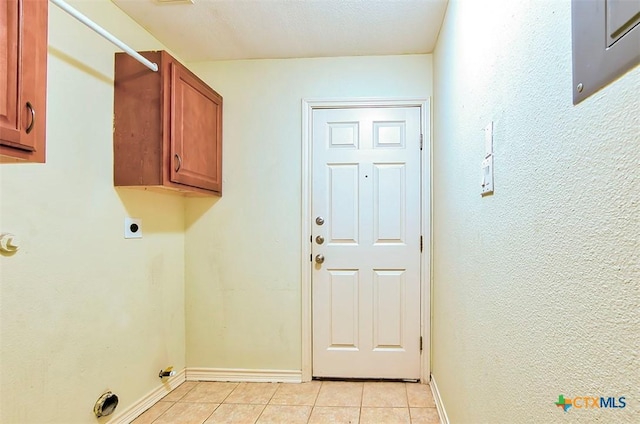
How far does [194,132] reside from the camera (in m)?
2.25

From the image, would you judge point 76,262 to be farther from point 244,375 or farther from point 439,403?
point 439,403

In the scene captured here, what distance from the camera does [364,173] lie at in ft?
8.45

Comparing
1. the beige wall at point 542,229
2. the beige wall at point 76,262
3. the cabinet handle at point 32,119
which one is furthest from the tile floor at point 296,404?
the cabinet handle at point 32,119

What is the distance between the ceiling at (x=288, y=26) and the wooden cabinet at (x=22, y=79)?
929mm

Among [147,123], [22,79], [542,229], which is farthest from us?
[147,123]

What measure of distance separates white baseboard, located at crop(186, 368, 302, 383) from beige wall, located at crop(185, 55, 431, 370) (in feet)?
0.13

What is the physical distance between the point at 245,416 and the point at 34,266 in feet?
4.53

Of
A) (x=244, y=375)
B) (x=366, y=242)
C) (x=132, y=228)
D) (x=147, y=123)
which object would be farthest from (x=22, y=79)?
(x=244, y=375)

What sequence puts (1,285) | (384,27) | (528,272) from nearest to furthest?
(528,272) → (1,285) → (384,27)

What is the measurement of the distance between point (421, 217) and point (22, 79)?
7.29 feet

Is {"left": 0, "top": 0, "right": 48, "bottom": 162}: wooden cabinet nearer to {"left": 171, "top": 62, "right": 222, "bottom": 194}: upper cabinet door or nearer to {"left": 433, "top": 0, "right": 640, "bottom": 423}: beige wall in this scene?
{"left": 171, "top": 62, "right": 222, "bottom": 194}: upper cabinet door

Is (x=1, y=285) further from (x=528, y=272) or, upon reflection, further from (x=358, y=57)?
(x=358, y=57)

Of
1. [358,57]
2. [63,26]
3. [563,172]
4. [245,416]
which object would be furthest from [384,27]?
[245,416]

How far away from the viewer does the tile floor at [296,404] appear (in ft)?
6.81
